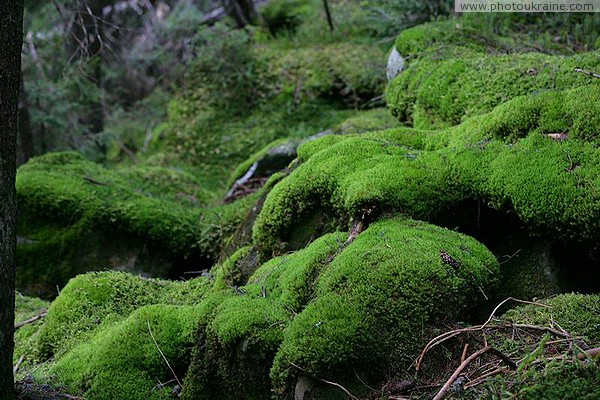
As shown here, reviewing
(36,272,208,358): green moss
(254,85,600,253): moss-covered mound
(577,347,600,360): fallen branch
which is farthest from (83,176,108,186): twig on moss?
(577,347,600,360): fallen branch

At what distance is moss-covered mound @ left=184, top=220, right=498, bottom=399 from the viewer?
2.95m

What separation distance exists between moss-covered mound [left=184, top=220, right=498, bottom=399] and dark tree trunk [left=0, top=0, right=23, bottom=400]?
1.12m

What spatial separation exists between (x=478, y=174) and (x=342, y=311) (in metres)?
1.66

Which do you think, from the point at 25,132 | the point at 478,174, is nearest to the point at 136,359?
the point at 478,174

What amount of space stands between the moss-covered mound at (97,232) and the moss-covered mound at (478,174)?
2206mm

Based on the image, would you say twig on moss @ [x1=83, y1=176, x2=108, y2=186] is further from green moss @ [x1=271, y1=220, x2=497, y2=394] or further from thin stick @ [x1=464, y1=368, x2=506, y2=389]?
thin stick @ [x1=464, y1=368, x2=506, y2=389]

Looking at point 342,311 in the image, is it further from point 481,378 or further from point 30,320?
point 30,320

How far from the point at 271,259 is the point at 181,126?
7.02m

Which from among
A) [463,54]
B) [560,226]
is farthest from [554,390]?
[463,54]

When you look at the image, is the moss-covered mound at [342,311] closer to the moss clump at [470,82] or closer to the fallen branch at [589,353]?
the fallen branch at [589,353]

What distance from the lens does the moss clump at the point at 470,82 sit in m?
4.97

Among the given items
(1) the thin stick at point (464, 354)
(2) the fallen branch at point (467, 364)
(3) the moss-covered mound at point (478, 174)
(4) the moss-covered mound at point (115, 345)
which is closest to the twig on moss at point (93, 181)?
(4) the moss-covered mound at point (115, 345)

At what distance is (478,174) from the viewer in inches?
161

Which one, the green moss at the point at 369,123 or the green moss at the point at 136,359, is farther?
the green moss at the point at 369,123
